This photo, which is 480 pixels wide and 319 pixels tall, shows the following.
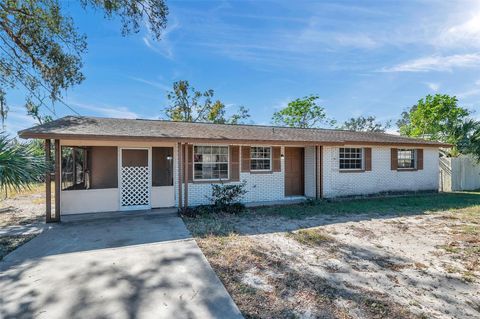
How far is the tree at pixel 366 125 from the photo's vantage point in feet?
141

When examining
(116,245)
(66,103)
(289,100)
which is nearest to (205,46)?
(66,103)

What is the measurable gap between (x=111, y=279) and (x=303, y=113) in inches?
1189

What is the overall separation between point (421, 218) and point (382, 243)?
3470 mm

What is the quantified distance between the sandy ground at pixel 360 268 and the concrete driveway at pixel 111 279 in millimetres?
466

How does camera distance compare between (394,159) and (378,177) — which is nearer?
(378,177)

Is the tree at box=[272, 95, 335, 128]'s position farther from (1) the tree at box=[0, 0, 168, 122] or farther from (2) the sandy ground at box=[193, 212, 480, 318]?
(2) the sandy ground at box=[193, 212, 480, 318]

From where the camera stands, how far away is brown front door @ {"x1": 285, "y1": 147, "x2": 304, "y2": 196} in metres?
11.6

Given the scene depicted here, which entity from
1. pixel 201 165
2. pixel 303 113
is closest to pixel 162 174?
pixel 201 165

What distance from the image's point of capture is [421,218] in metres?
8.13

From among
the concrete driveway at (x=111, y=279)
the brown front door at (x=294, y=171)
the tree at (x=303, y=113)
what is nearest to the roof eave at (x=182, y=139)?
the brown front door at (x=294, y=171)

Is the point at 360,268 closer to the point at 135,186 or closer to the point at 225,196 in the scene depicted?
the point at 225,196

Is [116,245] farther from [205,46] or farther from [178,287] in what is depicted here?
[205,46]

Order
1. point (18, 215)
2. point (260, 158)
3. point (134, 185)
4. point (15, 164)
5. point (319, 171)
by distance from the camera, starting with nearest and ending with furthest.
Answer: point (15, 164) < point (18, 215) < point (134, 185) < point (260, 158) < point (319, 171)

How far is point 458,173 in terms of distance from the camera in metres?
15.0
